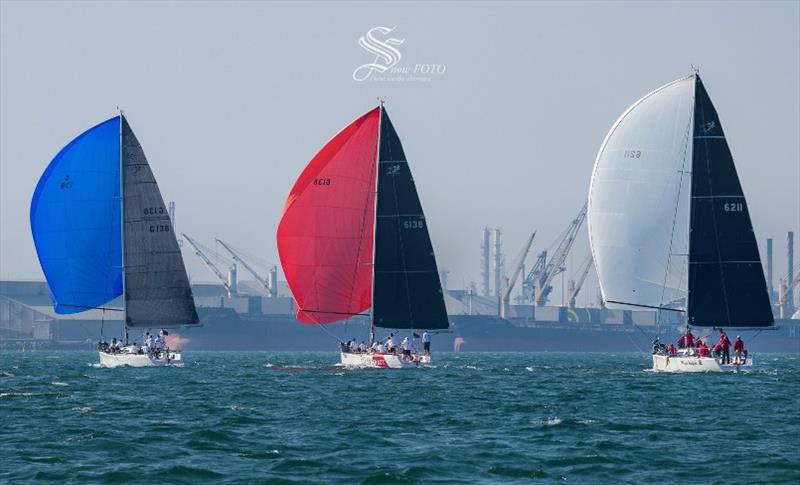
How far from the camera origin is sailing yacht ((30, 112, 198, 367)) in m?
59.6

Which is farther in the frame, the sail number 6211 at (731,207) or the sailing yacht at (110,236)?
the sailing yacht at (110,236)

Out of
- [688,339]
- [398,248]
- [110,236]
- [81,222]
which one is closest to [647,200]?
[688,339]

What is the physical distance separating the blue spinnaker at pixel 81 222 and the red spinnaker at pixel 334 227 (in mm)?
7586

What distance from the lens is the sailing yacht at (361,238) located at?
57.1 m

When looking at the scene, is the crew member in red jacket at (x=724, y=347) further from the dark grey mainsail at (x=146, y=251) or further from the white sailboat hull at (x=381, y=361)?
the dark grey mainsail at (x=146, y=251)

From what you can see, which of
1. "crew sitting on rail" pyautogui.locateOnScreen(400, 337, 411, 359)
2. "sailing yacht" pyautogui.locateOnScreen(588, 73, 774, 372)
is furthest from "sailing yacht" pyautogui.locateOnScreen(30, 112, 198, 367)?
"sailing yacht" pyautogui.locateOnScreen(588, 73, 774, 372)

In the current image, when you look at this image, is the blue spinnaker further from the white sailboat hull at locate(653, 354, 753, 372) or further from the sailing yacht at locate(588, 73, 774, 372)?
the white sailboat hull at locate(653, 354, 753, 372)

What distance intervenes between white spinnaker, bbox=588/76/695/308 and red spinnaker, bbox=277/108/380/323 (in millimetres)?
9100

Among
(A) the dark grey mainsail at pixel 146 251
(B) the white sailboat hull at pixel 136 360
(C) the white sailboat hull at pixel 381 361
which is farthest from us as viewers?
(A) the dark grey mainsail at pixel 146 251

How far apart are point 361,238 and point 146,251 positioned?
9202mm

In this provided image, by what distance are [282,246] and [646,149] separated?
14312 mm

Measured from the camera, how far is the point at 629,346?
199250 mm

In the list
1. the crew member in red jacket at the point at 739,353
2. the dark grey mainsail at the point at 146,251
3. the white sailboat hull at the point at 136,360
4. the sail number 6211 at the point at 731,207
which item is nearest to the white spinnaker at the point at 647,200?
the sail number 6211 at the point at 731,207

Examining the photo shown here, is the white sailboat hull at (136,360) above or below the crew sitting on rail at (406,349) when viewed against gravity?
below
